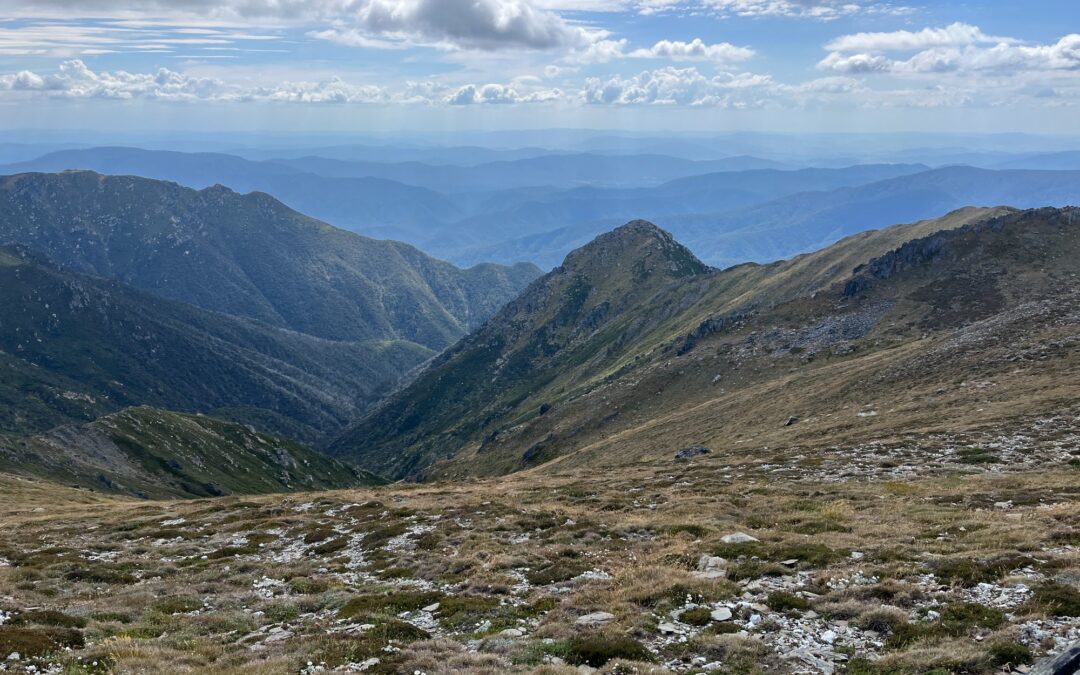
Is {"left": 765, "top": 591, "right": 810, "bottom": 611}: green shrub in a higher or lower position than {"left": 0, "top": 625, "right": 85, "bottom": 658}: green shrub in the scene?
higher

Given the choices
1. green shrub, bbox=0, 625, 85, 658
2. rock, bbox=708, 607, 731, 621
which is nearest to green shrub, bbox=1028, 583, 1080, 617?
rock, bbox=708, 607, 731, 621

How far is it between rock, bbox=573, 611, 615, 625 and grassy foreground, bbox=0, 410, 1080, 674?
14cm

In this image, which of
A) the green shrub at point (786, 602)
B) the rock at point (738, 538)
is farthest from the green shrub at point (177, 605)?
the rock at point (738, 538)

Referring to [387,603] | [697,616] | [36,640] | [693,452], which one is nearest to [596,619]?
[697,616]

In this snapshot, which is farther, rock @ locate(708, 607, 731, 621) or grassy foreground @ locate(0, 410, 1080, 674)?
rock @ locate(708, 607, 731, 621)

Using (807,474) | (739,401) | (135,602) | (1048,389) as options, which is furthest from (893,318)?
(135,602)

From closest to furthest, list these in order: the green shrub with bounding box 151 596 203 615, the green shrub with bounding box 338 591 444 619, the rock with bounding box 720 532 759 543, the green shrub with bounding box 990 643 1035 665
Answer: the green shrub with bounding box 990 643 1035 665
the green shrub with bounding box 338 591 444 619
the green shrub with bounding box 151 596 203 615
the rock with bounding box 720 532 759 543

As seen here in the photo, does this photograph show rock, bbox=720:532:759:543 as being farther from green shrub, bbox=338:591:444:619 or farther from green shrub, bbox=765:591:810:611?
green shrub, bbox=338:591:444:619

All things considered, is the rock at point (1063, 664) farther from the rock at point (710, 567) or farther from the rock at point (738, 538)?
the rock at point (738, 538)

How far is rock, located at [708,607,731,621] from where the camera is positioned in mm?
19109

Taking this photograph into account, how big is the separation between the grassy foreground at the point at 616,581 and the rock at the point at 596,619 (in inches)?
5.6

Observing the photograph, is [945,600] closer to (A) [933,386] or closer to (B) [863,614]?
(B) [863,614]

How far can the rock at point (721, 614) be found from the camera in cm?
1911

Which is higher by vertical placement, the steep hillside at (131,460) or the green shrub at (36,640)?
the green shrub at (36,640)
